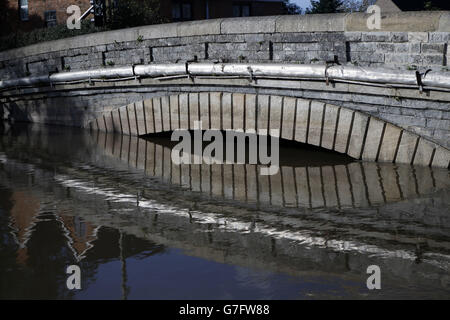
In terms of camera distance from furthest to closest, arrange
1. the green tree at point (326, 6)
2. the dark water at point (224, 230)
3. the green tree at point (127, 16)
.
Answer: the green tree at point (326, 6), the green tree at point (127, 16), the dark water at point (224, 230)

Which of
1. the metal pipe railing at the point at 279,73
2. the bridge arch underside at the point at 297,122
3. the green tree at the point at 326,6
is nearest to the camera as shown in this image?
the metal pipe railing at the point at 279,73

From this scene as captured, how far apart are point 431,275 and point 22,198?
15.7ft

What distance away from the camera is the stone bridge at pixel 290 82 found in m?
8.38

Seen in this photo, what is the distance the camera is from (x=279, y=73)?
31.7 ft

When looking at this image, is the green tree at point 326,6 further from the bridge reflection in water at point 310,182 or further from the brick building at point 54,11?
the bridge reflection in water at point 310,182

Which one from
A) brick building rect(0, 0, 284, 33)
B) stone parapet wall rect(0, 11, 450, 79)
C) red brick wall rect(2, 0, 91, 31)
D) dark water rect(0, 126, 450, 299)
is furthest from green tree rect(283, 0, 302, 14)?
dark water rect(0, 126, 450, 299)

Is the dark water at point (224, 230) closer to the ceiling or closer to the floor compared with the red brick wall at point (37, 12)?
closer to the floor

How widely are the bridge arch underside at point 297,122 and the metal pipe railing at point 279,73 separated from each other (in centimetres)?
36

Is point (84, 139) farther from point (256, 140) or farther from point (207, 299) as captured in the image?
point (207, 299)

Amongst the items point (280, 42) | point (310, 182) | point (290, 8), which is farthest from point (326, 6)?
point (310, 182)

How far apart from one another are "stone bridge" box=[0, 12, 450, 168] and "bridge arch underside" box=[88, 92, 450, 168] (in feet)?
0.05

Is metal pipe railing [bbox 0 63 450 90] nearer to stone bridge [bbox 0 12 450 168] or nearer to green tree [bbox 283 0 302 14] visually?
stone bridge [bbox 0 12 450 168]

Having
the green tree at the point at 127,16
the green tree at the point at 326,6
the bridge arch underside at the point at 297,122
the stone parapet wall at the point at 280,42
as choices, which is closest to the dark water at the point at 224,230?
the bridge arch underside at the point at 297,122

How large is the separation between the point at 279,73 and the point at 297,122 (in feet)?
2.42
